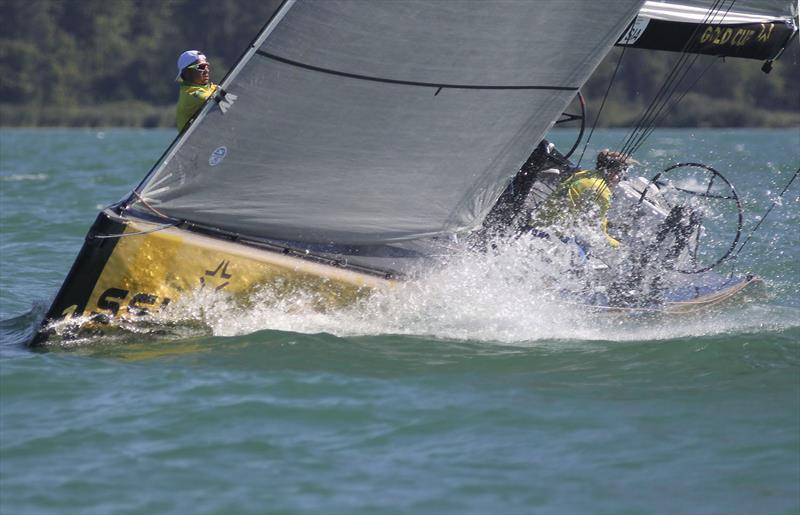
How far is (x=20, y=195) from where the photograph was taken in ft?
57.2

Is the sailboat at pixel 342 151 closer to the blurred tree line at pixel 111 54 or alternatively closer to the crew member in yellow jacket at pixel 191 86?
the crew member in yellow jacket at pixel 191 86

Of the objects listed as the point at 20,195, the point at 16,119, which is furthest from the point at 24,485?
the point at 16,119

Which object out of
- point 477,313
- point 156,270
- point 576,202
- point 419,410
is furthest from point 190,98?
point 419,410

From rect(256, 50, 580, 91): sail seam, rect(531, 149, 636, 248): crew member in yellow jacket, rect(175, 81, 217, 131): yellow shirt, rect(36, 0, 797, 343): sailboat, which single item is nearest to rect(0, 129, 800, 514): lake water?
rect(36, 0, 797, 343): sailboat

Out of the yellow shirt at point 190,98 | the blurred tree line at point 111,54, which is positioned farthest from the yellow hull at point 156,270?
the blurred tree line at point 111,54

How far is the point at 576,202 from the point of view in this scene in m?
8.12

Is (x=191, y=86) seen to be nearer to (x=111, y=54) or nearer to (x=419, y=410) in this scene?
(x=419, y=410)

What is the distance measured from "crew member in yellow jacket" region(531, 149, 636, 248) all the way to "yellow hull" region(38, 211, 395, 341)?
5.28ft

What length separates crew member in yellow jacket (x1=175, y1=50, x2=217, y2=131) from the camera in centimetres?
784

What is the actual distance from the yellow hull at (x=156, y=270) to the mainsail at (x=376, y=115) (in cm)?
22

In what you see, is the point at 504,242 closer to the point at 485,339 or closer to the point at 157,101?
the point at 485,339

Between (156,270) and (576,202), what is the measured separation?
2.68 m

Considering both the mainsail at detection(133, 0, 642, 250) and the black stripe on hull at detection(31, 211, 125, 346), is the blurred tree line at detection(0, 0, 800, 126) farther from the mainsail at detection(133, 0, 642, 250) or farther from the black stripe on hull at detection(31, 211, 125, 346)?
the black stripe on hull at detection(31, 211, 125, 346)

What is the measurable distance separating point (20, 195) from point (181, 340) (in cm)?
1107
